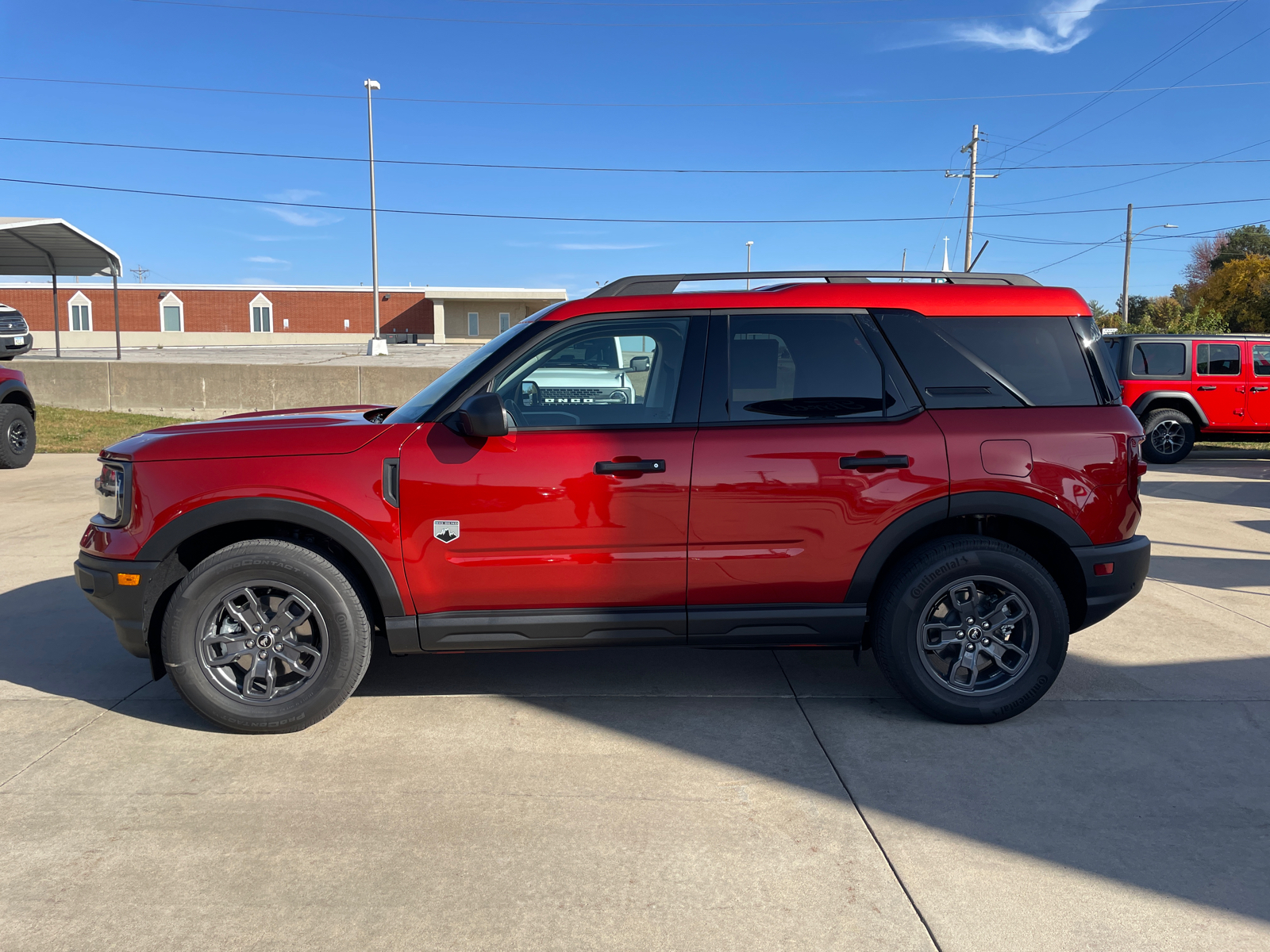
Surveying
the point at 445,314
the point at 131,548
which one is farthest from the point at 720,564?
the point at 445,314

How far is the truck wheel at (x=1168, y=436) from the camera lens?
552 inches

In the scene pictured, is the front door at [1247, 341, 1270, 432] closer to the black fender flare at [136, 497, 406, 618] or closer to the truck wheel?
the truck wheel

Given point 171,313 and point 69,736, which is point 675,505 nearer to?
point 69,736

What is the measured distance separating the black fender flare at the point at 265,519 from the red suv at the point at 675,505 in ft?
0.04

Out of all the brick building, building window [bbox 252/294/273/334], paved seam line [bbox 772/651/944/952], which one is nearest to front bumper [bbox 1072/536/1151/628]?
paved seam line [bbox 772/651/944/952]

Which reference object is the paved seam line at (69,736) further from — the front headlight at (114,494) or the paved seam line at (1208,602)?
the paved seam line at (1208,602)

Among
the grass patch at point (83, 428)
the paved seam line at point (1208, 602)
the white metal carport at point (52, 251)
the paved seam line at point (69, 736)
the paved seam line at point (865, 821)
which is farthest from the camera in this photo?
the white metal carport at point (52, 251)

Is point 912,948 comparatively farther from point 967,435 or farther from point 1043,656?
point 967,435

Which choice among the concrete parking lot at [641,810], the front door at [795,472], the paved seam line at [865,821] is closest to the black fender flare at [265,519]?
the concrete parking lot at [641,810]

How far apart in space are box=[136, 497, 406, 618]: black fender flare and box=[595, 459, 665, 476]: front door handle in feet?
3.20

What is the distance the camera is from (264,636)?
12.7 feet

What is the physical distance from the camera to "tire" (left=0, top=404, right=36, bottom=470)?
11.1 meters

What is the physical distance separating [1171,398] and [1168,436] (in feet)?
1.93

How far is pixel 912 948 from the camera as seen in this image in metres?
2.53
